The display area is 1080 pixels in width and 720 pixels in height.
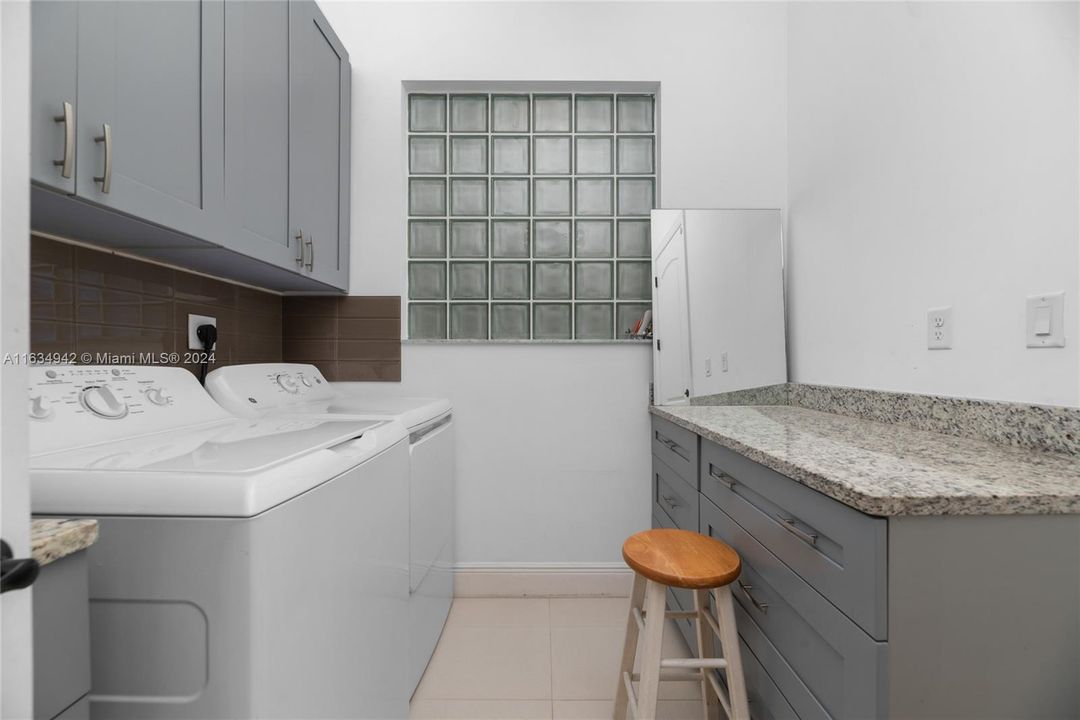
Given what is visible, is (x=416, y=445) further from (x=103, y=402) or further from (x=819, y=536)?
(x=819, y=536)

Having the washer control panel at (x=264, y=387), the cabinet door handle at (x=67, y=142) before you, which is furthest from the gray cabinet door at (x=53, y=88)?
the washer control panel at (x=264, y=387)

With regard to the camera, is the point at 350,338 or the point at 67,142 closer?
the point at 67,142

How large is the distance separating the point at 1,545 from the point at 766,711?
128 centimetres

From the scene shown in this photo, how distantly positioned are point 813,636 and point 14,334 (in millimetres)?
1170

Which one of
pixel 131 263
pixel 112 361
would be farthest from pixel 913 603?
pixel 131 263

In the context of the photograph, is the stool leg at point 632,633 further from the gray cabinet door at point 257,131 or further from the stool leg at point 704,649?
the gray cabinet door at point 257,131

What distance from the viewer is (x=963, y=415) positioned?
1218 millimetres

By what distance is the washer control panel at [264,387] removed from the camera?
4.89 ft

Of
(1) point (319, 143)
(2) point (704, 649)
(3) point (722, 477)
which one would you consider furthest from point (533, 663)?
(1) point (319, 143)

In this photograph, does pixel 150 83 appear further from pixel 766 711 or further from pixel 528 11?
pixel 766 711

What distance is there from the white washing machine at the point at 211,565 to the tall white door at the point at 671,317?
144 cm

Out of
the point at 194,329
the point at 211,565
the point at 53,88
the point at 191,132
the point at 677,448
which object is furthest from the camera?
the point at 677,448

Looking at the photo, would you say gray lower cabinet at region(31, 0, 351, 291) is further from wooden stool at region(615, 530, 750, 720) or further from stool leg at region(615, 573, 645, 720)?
stool leg at region(615, 573, 645, 720)

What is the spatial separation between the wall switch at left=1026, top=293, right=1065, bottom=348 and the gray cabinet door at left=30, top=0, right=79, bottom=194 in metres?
1.93
